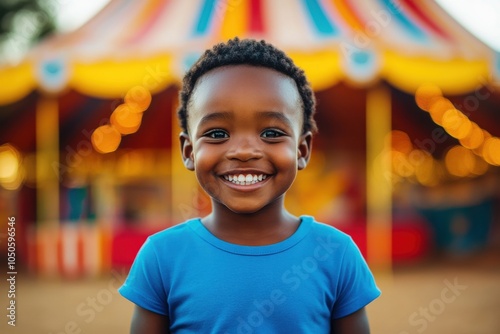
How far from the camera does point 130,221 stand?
740 cm

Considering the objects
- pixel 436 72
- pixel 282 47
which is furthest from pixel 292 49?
pixel 436 72

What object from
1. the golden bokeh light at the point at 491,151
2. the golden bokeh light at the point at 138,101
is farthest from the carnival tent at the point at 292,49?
the golden bokeh light at the point at 491,151

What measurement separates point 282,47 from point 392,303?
103 inches

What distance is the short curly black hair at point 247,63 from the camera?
1363mm

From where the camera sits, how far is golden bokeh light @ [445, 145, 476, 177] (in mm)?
12320

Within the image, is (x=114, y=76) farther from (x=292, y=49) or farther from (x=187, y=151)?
(x=187, y=151)

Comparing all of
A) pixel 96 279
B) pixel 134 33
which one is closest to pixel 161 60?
pixel 134 33

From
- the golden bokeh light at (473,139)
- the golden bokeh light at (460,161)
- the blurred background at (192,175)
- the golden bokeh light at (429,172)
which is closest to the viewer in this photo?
the blurred background at (192,175)

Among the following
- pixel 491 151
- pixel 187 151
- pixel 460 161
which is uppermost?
pixel 491 151

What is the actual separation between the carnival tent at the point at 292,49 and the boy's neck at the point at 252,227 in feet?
13.6

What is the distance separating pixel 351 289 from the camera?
4.31 ft

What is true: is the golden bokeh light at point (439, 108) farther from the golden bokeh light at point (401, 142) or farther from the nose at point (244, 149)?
the nose at point (244, 149)

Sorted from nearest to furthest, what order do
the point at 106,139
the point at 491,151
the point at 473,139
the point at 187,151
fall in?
the point at 187,151, the point at 106,139, the point at 473,139, the point at 491,151

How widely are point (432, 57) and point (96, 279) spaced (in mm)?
4217
